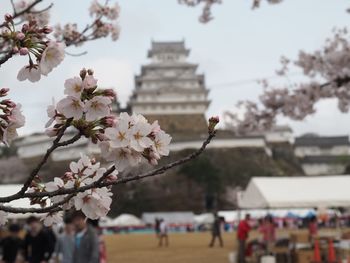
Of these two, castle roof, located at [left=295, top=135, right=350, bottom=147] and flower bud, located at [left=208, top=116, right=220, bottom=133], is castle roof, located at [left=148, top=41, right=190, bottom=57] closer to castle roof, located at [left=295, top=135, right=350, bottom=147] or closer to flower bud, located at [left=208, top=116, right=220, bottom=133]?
castle roof, located at [left=295, top=135, right=350, bottom=147]

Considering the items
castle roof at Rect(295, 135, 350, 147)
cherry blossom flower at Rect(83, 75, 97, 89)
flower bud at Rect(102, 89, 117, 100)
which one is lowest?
flower bud at Rect(102, 89, 117, 100)

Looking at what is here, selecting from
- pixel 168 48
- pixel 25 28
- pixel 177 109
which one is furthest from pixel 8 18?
pixel 168 48

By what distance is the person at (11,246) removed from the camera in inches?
312

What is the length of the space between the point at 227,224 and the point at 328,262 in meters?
42.5

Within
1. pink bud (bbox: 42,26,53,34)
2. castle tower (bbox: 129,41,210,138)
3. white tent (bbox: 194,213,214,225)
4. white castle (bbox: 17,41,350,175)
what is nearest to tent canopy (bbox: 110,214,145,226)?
white tent (bbox: 194,213,214,225)

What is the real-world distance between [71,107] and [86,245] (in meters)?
4.73

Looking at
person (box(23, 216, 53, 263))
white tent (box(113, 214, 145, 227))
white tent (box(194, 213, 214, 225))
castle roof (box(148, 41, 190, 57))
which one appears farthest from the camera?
castle roof (box(148, 41, 190, 57))

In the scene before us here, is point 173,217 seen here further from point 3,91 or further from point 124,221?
point 3,91

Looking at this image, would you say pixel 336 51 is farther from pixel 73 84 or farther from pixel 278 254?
pixel 73 84

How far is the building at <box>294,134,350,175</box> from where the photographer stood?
276 feet

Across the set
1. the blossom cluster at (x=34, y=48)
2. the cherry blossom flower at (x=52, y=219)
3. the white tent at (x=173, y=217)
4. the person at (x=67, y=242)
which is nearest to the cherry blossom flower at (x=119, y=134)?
the blossom cluster at (x=34, y=48)

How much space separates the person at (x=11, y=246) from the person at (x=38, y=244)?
0.61ft

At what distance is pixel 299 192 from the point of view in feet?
47.1

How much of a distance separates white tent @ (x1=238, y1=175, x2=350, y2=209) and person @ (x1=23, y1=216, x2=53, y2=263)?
273 inches
